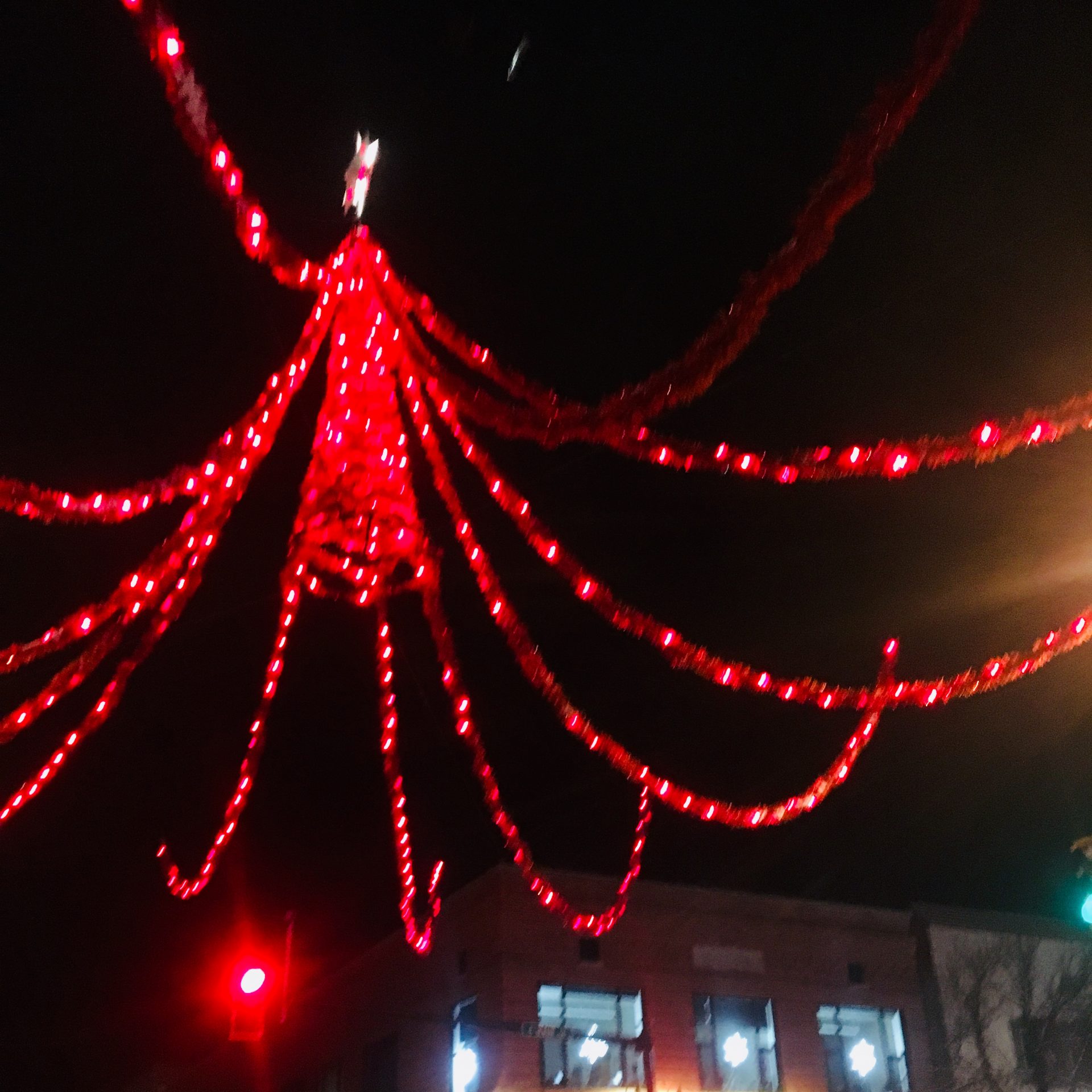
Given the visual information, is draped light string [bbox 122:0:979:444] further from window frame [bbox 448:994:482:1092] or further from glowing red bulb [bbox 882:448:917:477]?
window frame [bbox 448:994:482:1092]

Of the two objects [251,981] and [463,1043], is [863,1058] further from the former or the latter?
[251,981]

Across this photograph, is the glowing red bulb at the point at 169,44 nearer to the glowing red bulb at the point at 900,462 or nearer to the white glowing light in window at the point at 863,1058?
the glowing red bulb at the point at 900,462

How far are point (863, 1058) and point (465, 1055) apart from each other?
22.1 ft

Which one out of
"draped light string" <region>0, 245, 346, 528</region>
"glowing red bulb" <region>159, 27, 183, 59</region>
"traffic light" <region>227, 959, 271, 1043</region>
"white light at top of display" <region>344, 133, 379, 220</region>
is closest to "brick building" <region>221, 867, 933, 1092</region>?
"traffic light" <region>227, 959, 271, 1043</region>

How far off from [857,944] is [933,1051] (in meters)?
2.05

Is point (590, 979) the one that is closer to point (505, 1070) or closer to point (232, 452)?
point (505, 1070)

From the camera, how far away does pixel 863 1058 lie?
19078 mm

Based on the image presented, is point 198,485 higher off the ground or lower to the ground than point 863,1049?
higher

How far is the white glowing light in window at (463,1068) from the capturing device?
16844mm

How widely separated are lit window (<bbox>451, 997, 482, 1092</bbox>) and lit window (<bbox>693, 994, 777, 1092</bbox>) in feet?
11.3

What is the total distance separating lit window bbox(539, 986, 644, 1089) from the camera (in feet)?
55.1

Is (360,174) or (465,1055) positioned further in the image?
(465,1055)

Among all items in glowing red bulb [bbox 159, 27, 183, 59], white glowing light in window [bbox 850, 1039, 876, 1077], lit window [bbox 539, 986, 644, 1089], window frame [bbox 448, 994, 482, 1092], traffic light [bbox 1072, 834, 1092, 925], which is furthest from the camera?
white glowing light in window [bbox 850, 1039, 876, 1077]

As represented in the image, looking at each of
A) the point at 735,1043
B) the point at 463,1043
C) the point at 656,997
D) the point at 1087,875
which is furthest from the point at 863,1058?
the point at 1087,875
